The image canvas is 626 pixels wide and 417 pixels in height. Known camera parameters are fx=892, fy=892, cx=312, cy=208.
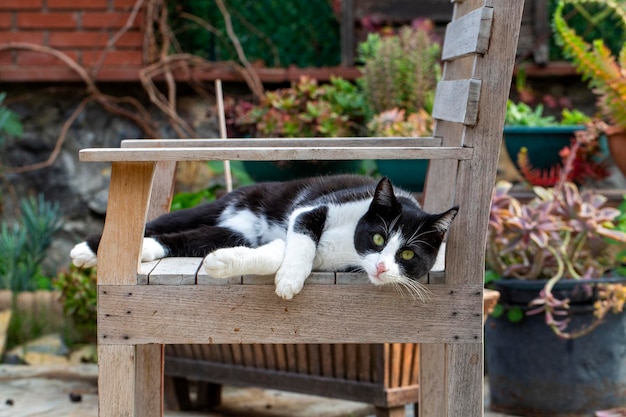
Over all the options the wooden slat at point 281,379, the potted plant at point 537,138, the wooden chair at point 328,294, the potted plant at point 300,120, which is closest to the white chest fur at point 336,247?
the wooden chair at point 328,294

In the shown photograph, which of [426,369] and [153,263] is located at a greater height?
[153,263]

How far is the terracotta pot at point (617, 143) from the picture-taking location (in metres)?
3.06

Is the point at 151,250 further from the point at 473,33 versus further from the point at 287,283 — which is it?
the point at 473,33

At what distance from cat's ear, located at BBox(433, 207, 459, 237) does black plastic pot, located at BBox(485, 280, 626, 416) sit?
3.61 feet

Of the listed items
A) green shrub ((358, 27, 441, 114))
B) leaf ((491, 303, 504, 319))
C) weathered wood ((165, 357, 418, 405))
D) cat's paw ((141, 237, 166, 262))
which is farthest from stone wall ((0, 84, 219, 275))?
cat's paw ((141, 237, 166, 262))

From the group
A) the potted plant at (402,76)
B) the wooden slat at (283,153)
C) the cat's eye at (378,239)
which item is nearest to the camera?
the wooden slat at (283,153)

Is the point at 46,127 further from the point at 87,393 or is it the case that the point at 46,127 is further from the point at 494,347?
the point at 494,347

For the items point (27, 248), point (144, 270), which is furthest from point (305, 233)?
point (27, 248)

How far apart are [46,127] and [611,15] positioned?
8.49 ft

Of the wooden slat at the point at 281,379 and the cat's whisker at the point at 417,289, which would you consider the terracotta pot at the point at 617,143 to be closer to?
the wooden slat at the point at 281,379

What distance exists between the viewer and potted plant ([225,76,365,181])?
3.02 m

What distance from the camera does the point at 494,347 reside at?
277cm

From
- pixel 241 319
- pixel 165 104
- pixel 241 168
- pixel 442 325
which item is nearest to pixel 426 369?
pixel 442 325

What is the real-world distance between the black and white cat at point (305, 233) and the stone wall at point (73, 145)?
2.09 m
